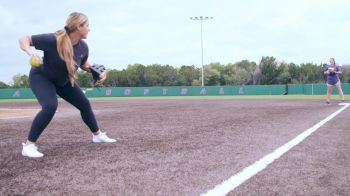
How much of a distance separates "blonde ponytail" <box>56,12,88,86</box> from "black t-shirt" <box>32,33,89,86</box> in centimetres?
10

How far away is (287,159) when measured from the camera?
12.9 ft

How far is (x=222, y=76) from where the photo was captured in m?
97.8

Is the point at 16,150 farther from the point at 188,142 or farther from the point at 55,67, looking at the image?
the point at 188,142

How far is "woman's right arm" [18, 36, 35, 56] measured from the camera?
3.91 meters

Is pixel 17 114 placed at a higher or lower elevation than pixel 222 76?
lower

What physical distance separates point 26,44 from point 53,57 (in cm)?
32

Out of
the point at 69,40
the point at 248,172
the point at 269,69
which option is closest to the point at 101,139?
the point at 69,40

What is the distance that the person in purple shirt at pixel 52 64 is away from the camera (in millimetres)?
4070

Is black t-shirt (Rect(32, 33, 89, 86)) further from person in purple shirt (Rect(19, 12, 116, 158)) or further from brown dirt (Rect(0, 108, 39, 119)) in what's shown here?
brown dirt (Rect(0, 108, 39, 119))

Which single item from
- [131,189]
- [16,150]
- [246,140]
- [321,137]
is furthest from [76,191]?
[321,137]

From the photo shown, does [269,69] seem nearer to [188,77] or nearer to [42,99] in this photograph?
[188,77]

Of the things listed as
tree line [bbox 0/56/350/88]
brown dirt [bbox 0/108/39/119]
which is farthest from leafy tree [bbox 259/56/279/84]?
brown dirt [bbox 0/108/39/119]

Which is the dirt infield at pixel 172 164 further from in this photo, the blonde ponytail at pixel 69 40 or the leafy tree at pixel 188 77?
the leafy tree at pixel 188 77

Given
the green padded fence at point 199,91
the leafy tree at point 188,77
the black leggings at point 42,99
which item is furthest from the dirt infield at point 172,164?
the leafy tree at point 188,77
